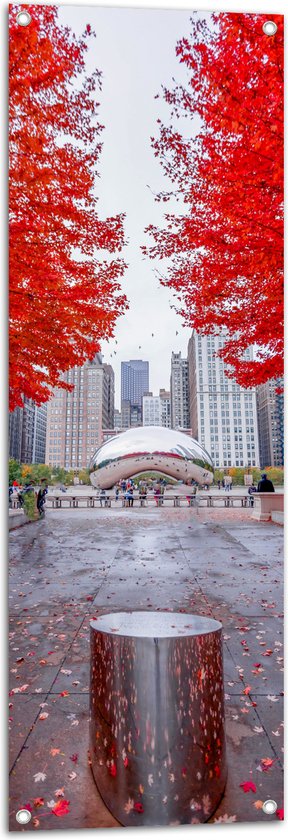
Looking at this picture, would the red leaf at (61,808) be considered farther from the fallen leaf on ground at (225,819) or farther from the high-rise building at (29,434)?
the high-rise building at (29,434)

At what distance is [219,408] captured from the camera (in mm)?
5160

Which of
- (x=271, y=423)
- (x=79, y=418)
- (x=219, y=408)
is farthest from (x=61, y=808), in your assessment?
(x=79, y=418)

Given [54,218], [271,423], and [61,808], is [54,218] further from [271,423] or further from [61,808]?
[61,808]

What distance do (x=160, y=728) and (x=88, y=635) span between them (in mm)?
2248

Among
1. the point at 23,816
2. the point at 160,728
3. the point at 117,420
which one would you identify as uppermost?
the point at 117,420

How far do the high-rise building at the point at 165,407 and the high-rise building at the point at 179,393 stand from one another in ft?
0.13

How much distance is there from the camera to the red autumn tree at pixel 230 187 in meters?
3.08

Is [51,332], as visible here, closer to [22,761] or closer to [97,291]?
[97,291]

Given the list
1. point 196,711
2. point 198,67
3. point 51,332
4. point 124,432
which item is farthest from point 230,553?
point 198,67

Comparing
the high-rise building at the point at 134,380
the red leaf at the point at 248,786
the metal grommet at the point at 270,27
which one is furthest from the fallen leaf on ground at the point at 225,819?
the metal grommet at the point at 270,27

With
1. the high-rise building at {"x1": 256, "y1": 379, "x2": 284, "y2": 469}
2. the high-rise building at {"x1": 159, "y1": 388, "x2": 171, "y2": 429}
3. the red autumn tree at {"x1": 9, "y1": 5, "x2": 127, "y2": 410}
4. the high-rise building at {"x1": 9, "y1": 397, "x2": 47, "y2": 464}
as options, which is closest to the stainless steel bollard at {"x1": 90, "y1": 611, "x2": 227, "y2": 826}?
the high-rise building at {"x1": 256, "y1": 379, "x2": 284, "y2": 469}

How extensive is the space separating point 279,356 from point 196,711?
2998 millimetres

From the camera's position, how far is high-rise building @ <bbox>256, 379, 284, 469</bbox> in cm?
328

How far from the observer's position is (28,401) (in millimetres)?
4375
